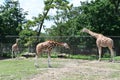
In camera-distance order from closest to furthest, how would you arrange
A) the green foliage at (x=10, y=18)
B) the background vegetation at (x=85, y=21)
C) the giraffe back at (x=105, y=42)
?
the giraffe back at (x=105, y=42)
the background vegetation at (x=85, y=21)
the green foliage at (x=10, y=18)

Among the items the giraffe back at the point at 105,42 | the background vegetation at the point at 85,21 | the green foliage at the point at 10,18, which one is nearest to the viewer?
the giraffe back at the point at 105,42

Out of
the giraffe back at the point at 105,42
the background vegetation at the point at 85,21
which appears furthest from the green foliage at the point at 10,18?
the giraffe back at the point at 105,42

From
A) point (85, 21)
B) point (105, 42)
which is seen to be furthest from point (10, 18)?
point (105, 42)

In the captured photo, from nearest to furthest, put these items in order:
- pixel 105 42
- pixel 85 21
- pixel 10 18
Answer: pixel 105 42 < pixel 85 21 < pixel 10 18

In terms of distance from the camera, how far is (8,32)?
1662 inches

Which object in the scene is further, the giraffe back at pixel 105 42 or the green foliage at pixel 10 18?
the green foliage at pixel 10 18

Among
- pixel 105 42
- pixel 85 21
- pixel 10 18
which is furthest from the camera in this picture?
pixel 10 18

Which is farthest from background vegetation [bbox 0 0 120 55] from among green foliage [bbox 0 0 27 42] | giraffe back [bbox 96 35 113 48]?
→ giraffe back [bbox 96 35 113 48]

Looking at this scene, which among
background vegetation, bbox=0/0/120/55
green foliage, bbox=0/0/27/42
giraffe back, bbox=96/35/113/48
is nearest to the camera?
giraffe back, bbox=96/35/113/48

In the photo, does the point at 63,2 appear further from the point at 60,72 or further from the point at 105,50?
the point at 60,72

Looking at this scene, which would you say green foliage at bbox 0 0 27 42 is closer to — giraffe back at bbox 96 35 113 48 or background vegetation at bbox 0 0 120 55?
background vegetation at bbox 0 0 120 55

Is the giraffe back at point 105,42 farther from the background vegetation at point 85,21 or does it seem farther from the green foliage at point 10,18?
A: the green foliage at point 10,18

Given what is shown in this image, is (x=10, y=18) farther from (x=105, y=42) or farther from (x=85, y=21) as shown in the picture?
(x=105, y=42)

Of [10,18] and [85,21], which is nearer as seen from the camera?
[85,21]
